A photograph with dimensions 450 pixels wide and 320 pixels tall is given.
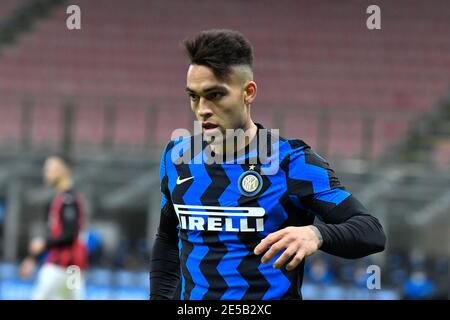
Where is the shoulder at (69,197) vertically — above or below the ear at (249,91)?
below

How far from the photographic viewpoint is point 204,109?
2596 millimetres

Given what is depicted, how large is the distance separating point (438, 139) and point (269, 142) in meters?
9.37

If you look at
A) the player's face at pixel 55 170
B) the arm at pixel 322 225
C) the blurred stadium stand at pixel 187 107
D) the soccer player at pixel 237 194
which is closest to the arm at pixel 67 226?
the player's face at pixel 55 170

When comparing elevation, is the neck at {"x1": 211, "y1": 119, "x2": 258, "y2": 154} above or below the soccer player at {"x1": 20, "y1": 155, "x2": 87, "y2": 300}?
above

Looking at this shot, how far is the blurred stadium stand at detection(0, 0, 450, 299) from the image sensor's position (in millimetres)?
9703

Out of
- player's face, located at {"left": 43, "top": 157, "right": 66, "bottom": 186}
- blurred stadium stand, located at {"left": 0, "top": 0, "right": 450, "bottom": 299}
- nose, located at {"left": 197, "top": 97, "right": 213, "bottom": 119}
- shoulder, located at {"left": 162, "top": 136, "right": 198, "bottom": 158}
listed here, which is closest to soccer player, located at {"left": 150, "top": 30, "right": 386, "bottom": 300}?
nose, located at {"left": 197, "top": 97, "right": 213, "bottom": 119}

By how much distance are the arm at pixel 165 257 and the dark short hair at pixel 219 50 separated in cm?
44

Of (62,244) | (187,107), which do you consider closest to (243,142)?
(62,244)

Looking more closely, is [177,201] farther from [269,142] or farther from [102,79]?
[102,79]

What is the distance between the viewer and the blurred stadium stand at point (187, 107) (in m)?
9.70

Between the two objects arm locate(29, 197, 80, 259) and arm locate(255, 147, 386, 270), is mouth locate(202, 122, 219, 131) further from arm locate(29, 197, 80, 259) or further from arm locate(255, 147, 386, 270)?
arm locate(29, 197, 80, 259)

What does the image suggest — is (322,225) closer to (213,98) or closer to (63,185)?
(213,98)

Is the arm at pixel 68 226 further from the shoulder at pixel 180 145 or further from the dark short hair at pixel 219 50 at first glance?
the dark short hair at pixel 219 50

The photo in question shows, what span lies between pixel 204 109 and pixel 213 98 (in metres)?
0.05
